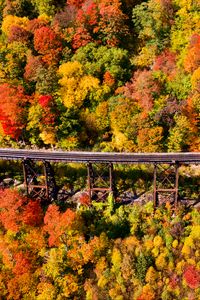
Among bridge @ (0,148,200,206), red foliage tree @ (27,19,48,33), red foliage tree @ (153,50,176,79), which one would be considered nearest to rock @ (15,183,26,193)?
bridge @ (0,148,200,206)

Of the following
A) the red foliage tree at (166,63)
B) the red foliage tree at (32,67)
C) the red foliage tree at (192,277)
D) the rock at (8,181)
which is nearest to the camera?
the red foliage tree at (192,277)

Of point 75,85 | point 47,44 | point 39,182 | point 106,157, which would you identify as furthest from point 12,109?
point 106,157

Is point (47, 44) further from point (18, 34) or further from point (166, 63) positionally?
point (166, 63)

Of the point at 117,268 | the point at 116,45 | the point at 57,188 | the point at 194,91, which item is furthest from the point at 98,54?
the point at 117,268

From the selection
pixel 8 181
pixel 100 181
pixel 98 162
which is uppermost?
pixel 98 162

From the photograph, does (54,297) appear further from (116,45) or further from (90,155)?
(116,45)

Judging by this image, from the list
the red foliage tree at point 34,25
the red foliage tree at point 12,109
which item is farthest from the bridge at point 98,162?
the red foliage tree at point 34,25

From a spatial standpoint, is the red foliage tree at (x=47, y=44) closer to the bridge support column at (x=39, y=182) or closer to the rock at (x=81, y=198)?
the bridge support column at (x=39, y=182)

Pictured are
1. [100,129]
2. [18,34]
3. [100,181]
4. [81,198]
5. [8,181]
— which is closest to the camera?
[81,198]
